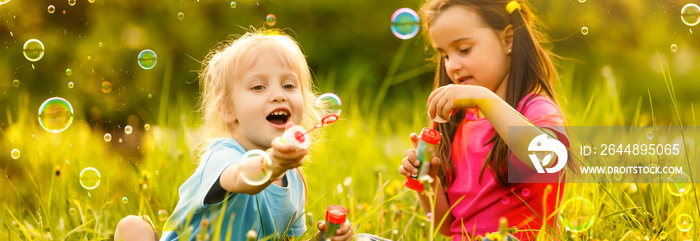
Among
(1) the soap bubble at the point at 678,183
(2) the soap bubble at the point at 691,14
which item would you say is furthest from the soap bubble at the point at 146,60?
(2) the soap bubble at the point at 691,14

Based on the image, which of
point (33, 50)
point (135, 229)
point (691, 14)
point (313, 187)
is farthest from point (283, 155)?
point (691, 14)

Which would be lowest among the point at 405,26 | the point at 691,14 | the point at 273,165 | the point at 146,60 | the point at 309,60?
the point at 273,165

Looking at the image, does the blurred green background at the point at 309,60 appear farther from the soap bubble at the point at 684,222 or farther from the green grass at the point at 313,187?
the soap bubble at the point at 684,222

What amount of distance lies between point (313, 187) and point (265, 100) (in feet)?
3.98

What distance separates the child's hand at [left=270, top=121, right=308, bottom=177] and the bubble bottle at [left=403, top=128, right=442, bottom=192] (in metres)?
0.50

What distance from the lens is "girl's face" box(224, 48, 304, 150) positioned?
1.86 metres

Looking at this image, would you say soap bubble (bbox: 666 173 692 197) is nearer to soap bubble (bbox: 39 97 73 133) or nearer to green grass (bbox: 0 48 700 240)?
green grass (bbox: 0 48 700 240)

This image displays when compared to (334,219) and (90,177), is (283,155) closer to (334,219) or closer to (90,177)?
(334,219)

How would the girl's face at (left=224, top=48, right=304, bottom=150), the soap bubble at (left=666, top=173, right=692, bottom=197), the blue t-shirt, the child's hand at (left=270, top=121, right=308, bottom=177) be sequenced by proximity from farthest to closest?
the soap bubble at (left=666, top=173, right=692, bottom=197)
the girl's face at (left=224, top=48, right=304, bottom=150)
the blue t-shirt
the child's hand at (left=270, top=121, right=308, bottom=177)

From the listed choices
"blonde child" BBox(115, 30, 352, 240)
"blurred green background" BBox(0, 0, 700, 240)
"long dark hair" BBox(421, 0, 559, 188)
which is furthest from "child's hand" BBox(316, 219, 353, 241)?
"blurred green background" BBox(0, 0, 700, 240)

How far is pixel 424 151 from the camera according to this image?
6.52 ft

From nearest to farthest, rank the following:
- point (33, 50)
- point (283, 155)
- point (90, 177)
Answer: point (283, 155)
point (90, 177)
point (33, 50)

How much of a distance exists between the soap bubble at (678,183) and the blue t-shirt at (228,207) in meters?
1.09

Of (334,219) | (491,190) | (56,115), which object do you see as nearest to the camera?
(334,219)
